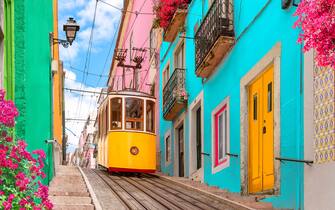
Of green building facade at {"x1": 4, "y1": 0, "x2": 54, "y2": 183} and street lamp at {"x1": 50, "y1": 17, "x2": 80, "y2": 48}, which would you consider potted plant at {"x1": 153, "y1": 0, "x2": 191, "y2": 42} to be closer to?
street lamp at {"x1": 50, "y1": 17, "x2": 80, "y2": 48}

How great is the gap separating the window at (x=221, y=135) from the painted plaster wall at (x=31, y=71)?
3707mm

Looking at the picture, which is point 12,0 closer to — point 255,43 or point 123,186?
point 255,43

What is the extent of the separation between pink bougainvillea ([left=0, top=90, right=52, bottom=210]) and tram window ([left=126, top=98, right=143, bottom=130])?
1192 cm

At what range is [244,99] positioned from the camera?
11469mm

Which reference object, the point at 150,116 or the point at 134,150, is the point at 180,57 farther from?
the point at 134,150

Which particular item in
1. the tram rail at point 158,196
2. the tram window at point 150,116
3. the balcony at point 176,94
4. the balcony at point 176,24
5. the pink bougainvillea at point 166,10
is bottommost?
the tram rail at point 158,196

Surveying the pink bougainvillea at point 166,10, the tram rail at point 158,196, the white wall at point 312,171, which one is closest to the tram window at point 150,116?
the tram rail at point 158,196

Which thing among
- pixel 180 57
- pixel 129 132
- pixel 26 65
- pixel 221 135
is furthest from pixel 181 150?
pixel 26 65

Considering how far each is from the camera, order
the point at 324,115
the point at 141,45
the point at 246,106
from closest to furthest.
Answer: the point at 324,115 < the point at 246,106 < the point at 141,45

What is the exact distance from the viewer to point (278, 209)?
28.9 feet

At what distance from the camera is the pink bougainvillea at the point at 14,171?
4.62 m

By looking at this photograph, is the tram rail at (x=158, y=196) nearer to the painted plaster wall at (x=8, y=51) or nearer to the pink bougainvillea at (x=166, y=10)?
the painted plaster wall at (x=8, y=51)

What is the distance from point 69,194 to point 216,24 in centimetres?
473

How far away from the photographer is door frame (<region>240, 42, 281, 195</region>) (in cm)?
929
